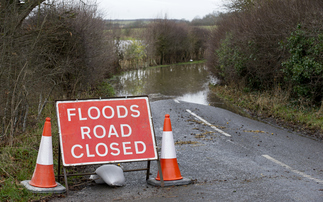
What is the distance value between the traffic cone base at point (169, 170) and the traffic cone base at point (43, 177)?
5.32 feet

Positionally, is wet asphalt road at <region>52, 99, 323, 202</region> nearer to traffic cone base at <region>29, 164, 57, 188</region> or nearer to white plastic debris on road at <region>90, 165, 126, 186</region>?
white plastic debris on road at <region>90, 165, 126, 186</region>

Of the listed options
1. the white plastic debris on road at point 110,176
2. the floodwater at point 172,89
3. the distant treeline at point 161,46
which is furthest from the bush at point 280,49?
the distant treeline at point 161,46

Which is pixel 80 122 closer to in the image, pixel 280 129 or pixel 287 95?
pixel 280 129

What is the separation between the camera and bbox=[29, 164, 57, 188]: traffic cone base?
535cm

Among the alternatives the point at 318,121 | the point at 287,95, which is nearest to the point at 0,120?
the point at 318,121

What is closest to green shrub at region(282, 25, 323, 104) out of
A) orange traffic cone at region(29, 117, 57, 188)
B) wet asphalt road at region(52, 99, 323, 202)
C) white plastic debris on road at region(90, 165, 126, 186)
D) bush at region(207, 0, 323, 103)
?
bush at region(207, 0, 323, 103)

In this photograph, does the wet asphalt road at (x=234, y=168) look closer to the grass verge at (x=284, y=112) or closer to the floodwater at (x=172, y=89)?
the grass verge at (x=284, y=112)

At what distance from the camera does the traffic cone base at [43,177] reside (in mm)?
5352

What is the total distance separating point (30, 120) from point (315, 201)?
23.4 ft

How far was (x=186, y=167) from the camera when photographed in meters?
6.93

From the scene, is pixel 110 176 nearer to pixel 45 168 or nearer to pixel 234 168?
pixel 45 168

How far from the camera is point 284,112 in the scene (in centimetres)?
1339

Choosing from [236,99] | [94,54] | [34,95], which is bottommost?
[236,99]

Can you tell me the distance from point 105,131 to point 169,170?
46.2 inches
